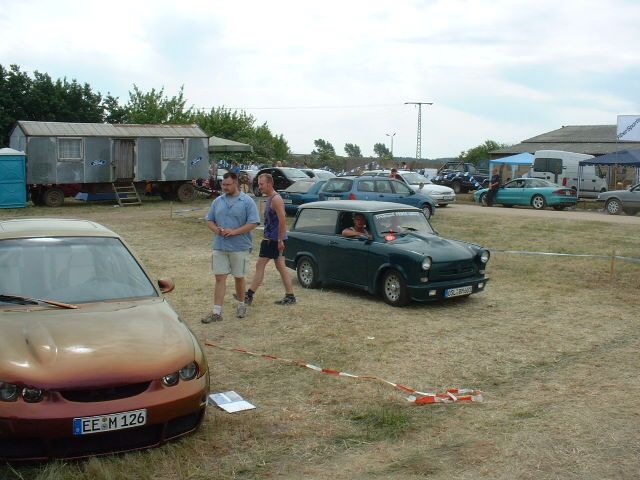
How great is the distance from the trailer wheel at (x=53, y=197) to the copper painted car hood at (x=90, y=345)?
22.2 meters

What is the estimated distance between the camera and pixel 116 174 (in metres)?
A: 26.7

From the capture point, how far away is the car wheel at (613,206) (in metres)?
25.0

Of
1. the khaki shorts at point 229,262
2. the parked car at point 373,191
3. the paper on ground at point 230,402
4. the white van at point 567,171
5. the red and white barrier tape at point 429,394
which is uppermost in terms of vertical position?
the white van at point 567,171

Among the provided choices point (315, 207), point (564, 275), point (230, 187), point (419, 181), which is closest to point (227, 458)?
point (230, 187)

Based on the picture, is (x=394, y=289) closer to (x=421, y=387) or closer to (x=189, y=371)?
(x=421, y=387)

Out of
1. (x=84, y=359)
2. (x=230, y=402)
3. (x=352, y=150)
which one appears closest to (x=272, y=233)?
(x=230, y=402)

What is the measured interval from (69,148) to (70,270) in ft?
70.7

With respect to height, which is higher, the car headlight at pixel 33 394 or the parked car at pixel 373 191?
the parked car at pixel 373 191

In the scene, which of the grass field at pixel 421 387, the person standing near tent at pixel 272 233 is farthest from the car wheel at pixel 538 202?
the person standing near tent at pixel 272 233

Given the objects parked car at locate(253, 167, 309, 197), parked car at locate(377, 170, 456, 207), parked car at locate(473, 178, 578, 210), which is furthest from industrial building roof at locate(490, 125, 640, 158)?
parked car at locate(253, 167, 309, 197)

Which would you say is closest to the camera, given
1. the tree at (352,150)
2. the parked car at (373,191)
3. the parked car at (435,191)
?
the parked car at (373,191)

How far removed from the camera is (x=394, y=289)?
9.48 metres

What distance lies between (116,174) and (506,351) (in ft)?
72.5

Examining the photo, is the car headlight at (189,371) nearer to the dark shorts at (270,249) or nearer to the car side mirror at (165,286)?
the car side mirror at (165,286)
